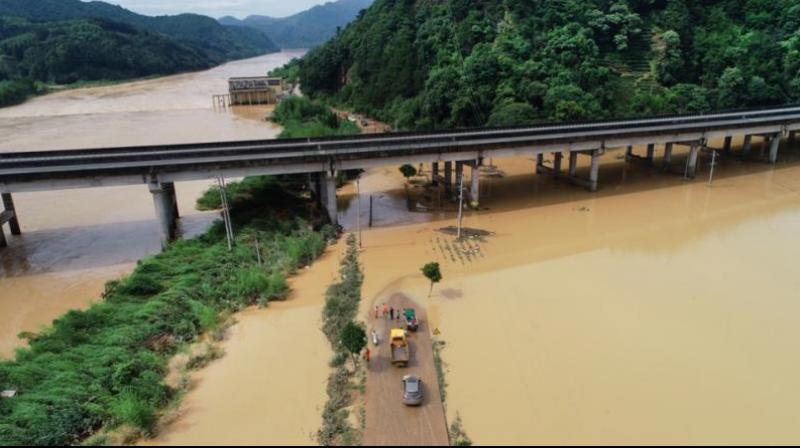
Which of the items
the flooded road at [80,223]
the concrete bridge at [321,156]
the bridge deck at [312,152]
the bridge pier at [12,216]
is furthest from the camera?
the bridge pier at [12,216]

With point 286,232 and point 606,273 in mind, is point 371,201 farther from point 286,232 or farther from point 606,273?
point 606,273

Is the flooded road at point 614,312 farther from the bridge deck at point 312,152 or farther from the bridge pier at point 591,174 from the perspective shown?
the bridge deck at point 312,152

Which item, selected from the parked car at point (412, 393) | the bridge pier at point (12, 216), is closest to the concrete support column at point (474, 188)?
the parked car at point (412, 393)

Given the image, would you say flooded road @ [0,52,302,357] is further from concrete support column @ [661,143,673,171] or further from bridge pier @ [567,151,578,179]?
concrete support column @ [661,143,673,171]

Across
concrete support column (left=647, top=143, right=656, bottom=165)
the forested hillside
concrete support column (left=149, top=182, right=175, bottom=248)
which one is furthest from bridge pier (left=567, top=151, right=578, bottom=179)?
concrete support column (left=149, top=182, right=175, bottom=248)

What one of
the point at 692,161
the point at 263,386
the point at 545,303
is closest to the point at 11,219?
the point at 263,386

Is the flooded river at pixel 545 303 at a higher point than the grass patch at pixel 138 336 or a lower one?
lower

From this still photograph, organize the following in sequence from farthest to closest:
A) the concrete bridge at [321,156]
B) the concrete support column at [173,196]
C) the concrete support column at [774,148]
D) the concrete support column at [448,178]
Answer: the concrete support column at [774,148], the concrete support column at [448,178], the concrete support column at [173,196], the concrete bridge at [321,156]

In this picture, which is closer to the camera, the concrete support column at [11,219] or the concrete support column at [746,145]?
the concrete support column at [11,219]
